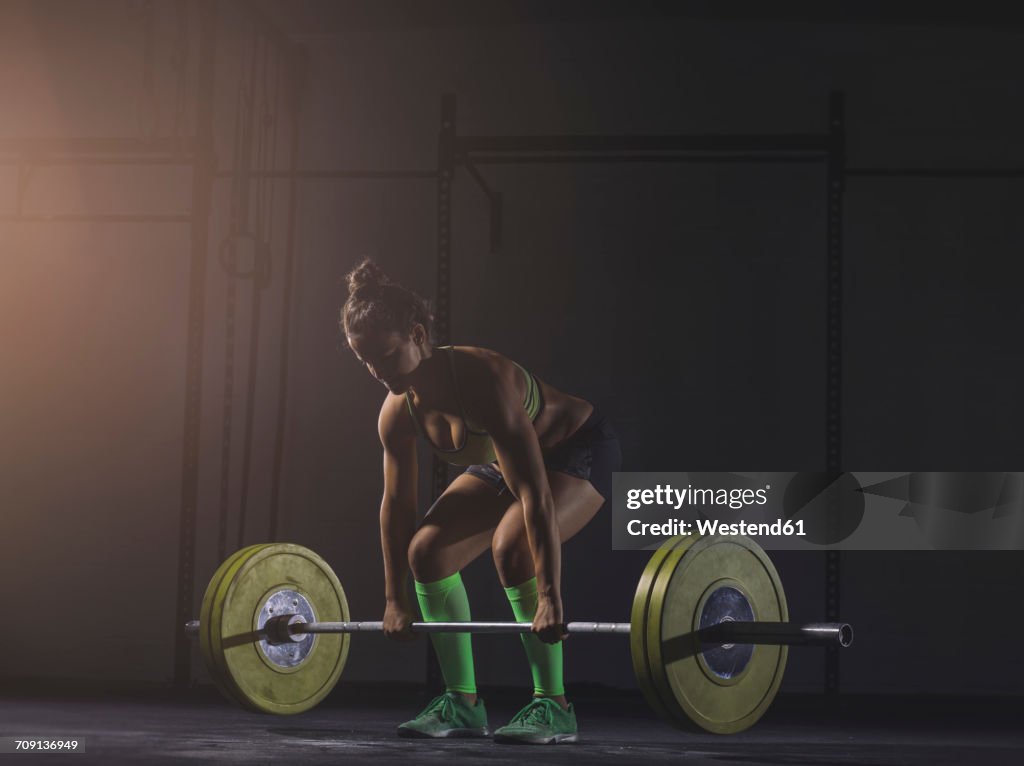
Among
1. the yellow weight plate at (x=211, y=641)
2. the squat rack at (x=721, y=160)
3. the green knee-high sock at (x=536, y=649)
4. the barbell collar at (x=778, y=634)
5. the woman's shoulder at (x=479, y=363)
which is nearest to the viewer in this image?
the barbell collar at (x=778, y=634)

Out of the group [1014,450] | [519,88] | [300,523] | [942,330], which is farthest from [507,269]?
[1014,450]

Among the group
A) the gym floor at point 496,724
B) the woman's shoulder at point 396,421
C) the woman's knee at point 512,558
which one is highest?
the woman's shoulder at point 396,421

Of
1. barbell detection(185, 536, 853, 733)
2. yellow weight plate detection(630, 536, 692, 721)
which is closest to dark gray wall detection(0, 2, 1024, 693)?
barbell detection(185, 536, 853, 733)

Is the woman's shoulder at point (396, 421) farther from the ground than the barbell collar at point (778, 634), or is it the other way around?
the woman's shoulder at point (396, 421)

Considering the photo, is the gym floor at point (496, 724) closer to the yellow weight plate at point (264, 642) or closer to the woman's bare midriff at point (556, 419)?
the yellow weight plate at point (264, 642)

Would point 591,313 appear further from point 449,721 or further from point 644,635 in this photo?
point 644,635

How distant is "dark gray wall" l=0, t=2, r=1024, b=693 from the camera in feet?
17.5

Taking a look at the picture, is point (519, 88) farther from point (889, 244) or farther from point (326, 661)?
point (326, 661)

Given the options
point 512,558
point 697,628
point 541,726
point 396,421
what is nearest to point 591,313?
point 396,421

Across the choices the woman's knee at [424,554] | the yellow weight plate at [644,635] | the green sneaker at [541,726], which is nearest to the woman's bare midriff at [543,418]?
the woman's knee at [424,554]

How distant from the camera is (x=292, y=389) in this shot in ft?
18.3

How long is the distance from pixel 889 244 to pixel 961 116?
637 millimetres

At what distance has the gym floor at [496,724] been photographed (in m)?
3.31

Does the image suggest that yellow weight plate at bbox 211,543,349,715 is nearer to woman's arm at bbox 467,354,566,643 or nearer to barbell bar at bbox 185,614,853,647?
barbell bar at bbox 185,614,853,647
